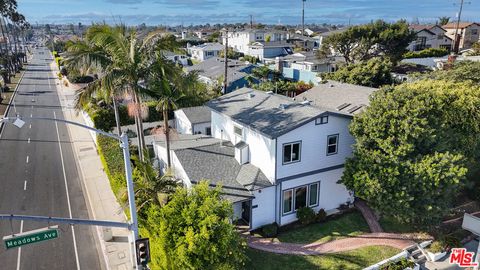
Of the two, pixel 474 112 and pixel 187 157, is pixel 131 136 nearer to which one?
pixel 187 157

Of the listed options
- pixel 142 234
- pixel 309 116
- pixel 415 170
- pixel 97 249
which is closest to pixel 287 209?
pixel 309 116

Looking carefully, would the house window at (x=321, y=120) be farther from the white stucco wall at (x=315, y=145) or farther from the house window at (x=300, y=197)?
the house window at (x=300, y=197)

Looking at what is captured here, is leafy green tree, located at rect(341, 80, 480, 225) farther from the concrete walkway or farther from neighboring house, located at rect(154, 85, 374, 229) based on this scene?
neighboring house, located at rect(154, 85, 374, 229)

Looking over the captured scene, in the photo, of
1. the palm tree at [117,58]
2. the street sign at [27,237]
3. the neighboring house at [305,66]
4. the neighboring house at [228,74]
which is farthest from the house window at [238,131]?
the neighboring house at [305,66]

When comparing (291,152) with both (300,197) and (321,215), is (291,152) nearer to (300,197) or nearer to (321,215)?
(300,197)

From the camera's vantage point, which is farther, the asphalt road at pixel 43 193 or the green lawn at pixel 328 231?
the green lawn at pixel 328 231

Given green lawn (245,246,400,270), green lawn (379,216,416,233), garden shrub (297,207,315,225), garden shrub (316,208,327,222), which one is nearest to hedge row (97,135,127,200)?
green lawn (245,246,400,270)

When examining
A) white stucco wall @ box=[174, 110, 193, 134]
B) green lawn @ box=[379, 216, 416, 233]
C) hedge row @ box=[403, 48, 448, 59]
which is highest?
hedge row @ box=[403, 48, 448, 59]
